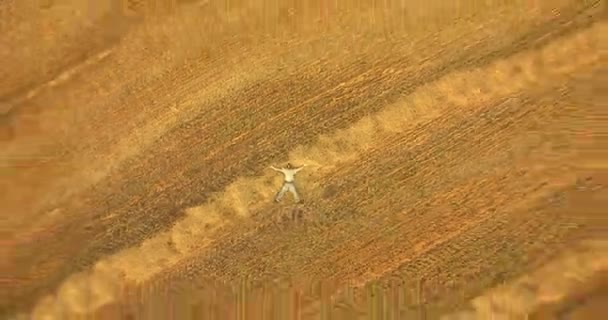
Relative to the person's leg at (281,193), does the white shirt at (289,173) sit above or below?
above

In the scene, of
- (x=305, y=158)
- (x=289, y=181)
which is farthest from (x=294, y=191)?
(x=305, y=158)

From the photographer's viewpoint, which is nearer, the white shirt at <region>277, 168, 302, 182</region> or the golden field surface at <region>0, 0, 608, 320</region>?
the golden field surface at <region>0, 0, 608, 320</region>

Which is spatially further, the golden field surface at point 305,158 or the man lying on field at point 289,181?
the man lying on field at point 289,181

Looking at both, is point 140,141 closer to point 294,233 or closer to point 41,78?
point 41,78

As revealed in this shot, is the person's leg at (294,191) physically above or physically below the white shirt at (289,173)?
below

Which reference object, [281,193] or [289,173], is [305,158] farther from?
[281,193]

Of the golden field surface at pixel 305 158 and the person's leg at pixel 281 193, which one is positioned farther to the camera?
the person's leg at pixel 281 193

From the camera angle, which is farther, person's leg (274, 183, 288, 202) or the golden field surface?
person's leg (274, 183, 288, 202)

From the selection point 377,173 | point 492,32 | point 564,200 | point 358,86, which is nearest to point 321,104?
point 358,86

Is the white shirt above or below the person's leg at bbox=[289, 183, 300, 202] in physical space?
above
